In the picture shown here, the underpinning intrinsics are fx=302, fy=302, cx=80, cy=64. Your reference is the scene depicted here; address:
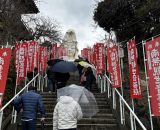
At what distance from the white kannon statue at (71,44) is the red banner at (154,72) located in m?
16.7

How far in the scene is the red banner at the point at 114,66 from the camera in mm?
10031

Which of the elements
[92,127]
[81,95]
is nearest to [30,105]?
[81,95]

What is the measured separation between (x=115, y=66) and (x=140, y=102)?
3.53 m

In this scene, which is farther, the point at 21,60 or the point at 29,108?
the point at 21,60

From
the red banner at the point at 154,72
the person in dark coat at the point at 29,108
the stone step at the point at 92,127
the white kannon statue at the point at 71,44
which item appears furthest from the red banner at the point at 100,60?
the white kannon statue at the point at 71,44

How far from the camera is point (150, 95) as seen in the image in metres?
6.88

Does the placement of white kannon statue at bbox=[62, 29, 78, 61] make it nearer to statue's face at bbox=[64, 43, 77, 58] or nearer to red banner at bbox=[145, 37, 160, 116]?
statue's face at bbox=[64, 43, 77, 58]

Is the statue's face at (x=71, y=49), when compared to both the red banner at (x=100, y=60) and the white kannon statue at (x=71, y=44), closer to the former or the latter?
the white kannon statue at (x=71, y=44)

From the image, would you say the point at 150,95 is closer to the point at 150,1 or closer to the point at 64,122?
the point at 64,122

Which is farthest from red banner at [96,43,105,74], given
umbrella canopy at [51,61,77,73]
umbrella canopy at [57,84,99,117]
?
umbrella canopy at [57,84,99,117]

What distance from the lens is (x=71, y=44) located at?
24406 mm

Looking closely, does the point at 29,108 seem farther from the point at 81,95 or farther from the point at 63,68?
the point at 63,68

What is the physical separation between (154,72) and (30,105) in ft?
9.87

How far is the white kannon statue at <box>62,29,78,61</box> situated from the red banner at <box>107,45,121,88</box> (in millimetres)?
13126
